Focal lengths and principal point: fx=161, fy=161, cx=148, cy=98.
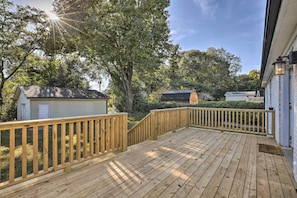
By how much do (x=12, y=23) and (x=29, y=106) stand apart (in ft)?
20.6

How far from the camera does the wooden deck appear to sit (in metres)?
2.08

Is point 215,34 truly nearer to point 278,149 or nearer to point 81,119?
point 278,149

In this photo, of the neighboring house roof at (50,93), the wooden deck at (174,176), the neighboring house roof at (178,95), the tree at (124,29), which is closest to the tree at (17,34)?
the neighboring house roof at (50,93)

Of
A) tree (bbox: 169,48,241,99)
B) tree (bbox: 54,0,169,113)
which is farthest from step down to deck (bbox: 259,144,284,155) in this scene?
tree (bbox: 169,48,241,99)

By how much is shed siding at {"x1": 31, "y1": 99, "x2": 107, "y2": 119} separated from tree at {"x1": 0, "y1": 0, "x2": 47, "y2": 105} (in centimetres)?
453

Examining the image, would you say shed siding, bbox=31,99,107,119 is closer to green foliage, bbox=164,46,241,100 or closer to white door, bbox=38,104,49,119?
white door, bbox=38,104,49,119

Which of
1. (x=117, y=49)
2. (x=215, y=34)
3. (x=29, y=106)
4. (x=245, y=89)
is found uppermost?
(x=215, y=34)

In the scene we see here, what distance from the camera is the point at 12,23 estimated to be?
38.7 ft

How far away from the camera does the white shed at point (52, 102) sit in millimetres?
11484

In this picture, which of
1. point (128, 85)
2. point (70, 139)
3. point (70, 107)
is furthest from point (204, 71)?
point (70, 139)

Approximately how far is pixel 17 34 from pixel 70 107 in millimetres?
6785

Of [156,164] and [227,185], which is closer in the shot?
[227,185]

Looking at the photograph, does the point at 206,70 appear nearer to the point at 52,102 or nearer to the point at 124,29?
the point at 124,29

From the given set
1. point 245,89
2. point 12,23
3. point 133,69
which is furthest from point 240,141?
point 245,89
